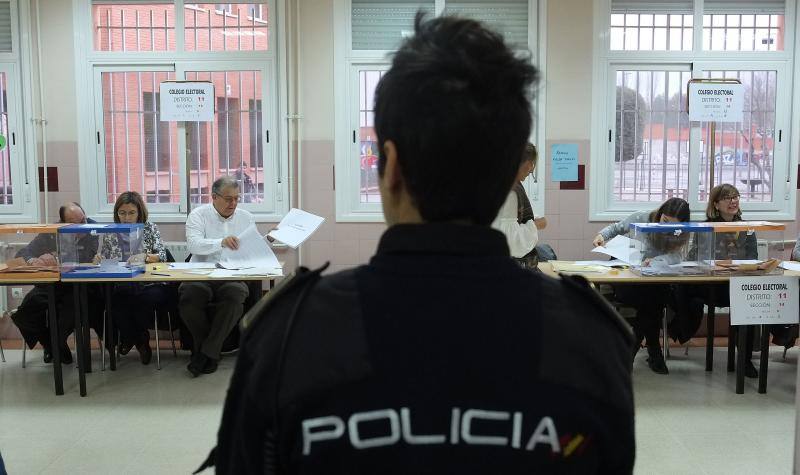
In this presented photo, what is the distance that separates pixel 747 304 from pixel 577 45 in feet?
7.67

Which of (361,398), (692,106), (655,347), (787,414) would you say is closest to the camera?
(361,398)

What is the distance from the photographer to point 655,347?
462cm

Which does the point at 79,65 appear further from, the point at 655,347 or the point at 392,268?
the point at 392,268

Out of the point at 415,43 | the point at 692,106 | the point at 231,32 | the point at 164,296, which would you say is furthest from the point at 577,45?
the point at 415,43

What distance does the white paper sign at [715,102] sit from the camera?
16.9 ft

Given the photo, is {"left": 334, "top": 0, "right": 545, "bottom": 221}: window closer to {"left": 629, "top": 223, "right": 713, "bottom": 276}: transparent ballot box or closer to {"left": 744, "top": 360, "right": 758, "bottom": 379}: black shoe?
{"left": 629, "top": 223, "right": 713, "bottom": 276}: transparent ballot box

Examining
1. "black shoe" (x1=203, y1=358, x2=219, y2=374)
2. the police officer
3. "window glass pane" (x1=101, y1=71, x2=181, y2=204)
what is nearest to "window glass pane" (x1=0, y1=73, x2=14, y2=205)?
"window glass pane" (x1=101, y1=71, x2=181, y2=204)

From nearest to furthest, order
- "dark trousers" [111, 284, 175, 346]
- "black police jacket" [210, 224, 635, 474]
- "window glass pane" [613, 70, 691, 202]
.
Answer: "black police jacket" [210, 224, 635, 474] < "dark trousers" [111, 284, 175, 346] < "window glass pane" [613, 70, 691, 202]

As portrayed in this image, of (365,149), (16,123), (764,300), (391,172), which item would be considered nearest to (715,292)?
(764,300)

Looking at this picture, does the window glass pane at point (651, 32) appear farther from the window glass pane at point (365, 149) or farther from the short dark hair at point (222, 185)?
the short dark hair at point (222, 185)

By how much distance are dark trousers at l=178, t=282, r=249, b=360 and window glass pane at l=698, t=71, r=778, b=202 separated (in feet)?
11.9

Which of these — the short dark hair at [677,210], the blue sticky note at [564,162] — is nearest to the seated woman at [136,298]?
the blue sticky note at [564,162]

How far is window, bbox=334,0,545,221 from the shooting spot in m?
5.30

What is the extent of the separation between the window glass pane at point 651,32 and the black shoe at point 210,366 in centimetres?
368
